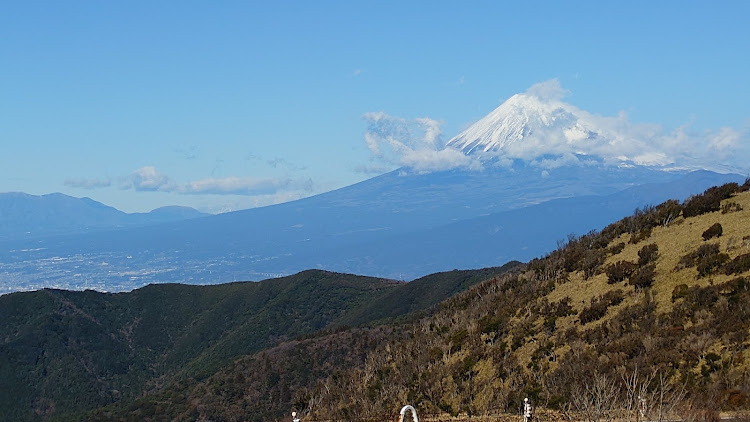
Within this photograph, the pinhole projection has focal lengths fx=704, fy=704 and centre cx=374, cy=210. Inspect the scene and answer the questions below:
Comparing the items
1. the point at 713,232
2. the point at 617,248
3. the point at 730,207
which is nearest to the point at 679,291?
the point at 713,232

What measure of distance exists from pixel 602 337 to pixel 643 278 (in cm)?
316

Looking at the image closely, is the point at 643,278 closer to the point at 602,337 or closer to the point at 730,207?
the point at 602,337

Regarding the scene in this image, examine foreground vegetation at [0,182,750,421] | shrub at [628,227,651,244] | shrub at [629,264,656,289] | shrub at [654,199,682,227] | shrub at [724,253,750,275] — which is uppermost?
shrub at [654,199,682,227]

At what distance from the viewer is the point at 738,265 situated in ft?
69.1

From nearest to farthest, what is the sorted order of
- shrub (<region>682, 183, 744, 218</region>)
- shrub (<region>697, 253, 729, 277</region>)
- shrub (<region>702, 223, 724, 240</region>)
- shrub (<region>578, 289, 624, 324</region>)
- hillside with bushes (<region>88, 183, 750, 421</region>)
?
hillside with bushes (<region>88, 183, 750, 421</region>) < shrub (<region>697, 253, 729, 277</region>) < shrub (<region>578, 289, 624, 324</region>) < shrub (<region>702, 223, 724, 240</region>) < shrub (<region>682, 183, 744, 218</region>)

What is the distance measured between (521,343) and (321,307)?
70457 millimetres

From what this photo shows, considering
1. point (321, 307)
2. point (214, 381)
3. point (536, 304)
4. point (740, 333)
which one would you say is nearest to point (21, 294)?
point (321, 307)

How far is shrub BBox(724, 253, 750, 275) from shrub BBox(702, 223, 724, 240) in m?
2.59

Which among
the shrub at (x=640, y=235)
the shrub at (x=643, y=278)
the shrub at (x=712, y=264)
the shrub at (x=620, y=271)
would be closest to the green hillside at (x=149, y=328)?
the shrub at (x=640, y=235)

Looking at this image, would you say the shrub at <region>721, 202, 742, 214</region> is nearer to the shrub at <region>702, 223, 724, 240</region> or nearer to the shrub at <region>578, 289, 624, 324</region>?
the shrub at <region>702, 223, 724, 240</region>

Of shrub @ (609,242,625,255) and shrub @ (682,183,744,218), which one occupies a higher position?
shrub @ (682,183,744,218)

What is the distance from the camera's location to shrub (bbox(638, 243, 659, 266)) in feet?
80.2

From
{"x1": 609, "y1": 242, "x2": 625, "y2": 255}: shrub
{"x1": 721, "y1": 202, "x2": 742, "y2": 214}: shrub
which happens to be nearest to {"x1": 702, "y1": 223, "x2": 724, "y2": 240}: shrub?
{"x1": 721, "y1": 202, "x2": 742, "y2": 214}: shrub

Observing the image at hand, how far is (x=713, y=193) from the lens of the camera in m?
28.6
